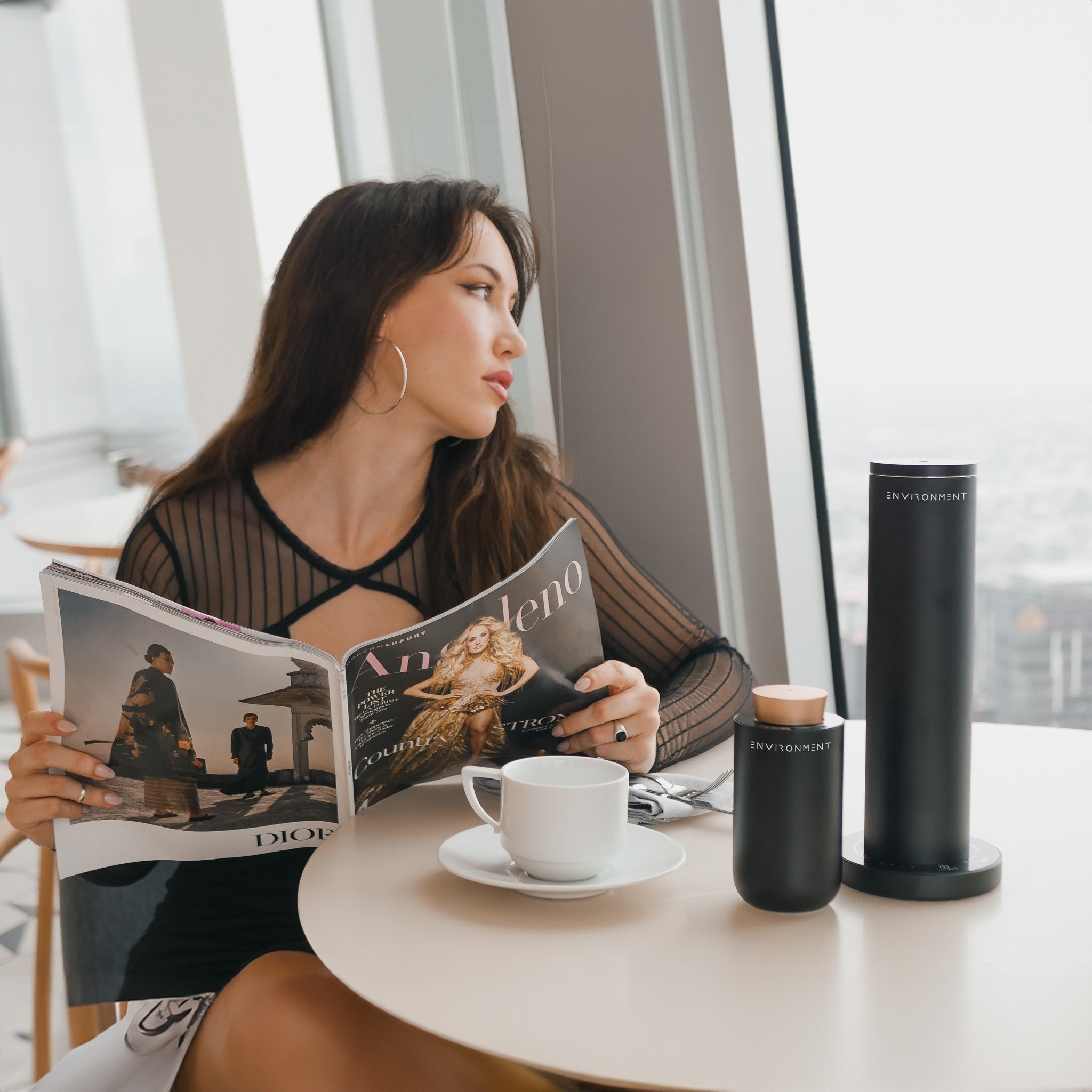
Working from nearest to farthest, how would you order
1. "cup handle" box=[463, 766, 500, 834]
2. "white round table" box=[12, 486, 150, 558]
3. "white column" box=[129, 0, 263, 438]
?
"cup handle" box=[463, 766, 500, 834], "white round table" box=[12, 486, 150, 558], "white column" box=[129, 0, 263, 438]

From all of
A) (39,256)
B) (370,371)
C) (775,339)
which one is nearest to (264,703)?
(370,371)

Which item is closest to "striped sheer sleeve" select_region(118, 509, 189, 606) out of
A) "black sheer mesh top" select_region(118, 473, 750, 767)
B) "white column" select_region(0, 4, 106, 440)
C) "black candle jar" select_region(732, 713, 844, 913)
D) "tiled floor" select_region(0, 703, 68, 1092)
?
"black sheer mesh top" select_region(118, 473, 750, 767)

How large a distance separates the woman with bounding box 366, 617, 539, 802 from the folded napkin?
0.13 metres

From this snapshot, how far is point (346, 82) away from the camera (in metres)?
1.75

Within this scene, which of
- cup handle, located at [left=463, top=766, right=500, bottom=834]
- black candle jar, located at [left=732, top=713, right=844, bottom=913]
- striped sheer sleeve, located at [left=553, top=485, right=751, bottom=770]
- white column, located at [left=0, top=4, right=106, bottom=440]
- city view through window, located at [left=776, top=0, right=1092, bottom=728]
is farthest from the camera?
white column, located at [left=0, top=4, right=106, bottom=440]

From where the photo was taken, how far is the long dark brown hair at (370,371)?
126cm

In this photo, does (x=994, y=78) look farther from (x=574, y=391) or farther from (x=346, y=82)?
(x=346, y=82)

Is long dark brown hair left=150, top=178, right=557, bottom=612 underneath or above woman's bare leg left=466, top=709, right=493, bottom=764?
above

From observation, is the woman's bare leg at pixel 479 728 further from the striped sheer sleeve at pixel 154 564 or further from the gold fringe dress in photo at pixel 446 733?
the striped sheer sleeve at pixel 154 564

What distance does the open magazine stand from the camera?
0.83 metres

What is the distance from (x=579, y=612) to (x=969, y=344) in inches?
32.5

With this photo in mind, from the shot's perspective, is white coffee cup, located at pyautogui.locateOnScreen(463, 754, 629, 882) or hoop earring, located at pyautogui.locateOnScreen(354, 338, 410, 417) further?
hoop earring, located at pyautogui.locateOnScreen(354, 338, 410, 417)

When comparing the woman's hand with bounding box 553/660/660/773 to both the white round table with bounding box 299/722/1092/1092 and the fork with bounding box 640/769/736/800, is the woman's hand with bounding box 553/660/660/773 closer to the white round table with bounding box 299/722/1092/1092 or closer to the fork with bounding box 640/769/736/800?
the fork with bounding box 640/769/736/800

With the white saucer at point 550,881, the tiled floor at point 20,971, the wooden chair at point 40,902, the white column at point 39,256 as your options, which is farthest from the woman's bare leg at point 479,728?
the white column at point 39,256
